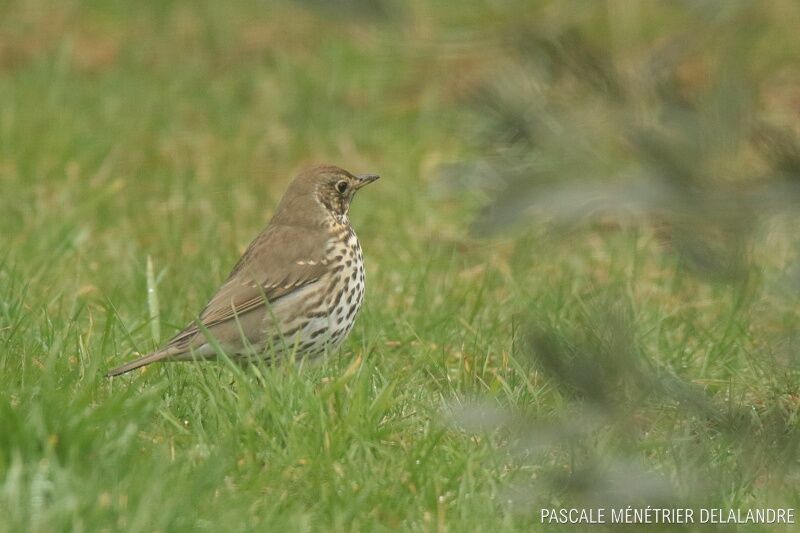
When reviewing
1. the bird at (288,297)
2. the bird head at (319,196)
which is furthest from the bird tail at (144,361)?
the bird head at (319,196)

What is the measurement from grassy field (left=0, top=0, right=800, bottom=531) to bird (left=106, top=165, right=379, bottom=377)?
0.16m

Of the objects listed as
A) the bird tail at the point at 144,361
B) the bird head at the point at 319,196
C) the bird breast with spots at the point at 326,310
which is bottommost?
the bird breast with spots at the point at 326,310

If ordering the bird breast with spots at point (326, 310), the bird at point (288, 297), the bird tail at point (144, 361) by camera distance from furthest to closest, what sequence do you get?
the bird breast with spots at point (326, 310) < the bird at point (288, 297) < the bird tail at point (144, 361)

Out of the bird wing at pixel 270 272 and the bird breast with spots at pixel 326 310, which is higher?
the bird wing at pixel 270 272

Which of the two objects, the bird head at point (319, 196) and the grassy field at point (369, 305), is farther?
the bird head at point (319, 196)

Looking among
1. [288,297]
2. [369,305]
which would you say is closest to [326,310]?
[288,297]

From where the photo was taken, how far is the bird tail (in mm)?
4984

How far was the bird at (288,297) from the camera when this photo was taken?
5.41 metres

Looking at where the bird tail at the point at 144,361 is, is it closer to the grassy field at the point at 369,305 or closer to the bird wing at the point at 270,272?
the grassy field at the point at 369,305

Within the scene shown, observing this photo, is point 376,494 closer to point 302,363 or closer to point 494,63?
point 302,363

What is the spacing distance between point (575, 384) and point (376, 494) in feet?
8.21

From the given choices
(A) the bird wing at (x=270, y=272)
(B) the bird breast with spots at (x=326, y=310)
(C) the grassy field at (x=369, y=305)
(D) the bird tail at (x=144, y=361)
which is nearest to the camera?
(C) the grassy field at (x=369, y=305)

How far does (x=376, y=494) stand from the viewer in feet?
13.5

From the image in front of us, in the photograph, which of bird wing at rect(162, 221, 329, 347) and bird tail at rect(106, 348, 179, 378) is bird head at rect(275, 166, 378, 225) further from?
bird tail at rect(106, 348, 179, 378)
